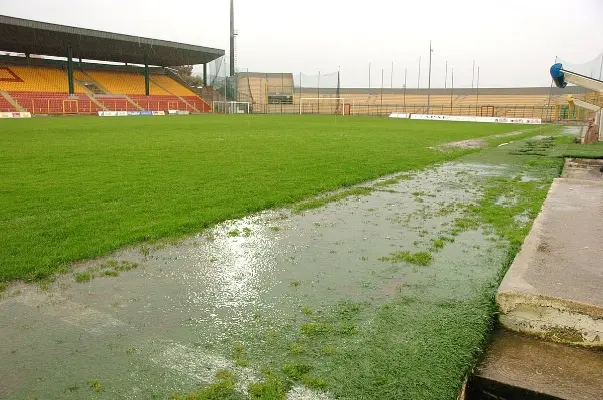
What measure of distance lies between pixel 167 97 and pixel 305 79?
20.6m

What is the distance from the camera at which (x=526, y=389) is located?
7.45ft

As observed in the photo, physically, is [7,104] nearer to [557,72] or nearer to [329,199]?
[329,199]

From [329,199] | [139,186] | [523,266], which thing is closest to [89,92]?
[139,186]

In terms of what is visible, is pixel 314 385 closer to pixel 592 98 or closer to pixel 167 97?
pixel 592 98

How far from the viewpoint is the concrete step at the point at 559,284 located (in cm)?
272

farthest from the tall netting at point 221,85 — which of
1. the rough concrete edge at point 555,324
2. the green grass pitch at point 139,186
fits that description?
the rough concrete edge at point 555,324

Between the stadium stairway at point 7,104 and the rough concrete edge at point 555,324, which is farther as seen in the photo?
the stadium stairway at point 7,104

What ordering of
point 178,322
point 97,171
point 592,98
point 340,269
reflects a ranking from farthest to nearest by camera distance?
point 592,98 < point 97,171 < point 340,269 < point 178,322

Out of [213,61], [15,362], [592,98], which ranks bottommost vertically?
[15,362]

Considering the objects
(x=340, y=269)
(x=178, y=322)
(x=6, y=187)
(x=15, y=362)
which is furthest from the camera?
(x=6, y=187)

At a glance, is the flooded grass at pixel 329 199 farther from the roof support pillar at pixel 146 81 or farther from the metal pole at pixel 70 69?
the roof support pillar at pixel 146 81

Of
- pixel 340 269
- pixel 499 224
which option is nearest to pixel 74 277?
pixel 340 269

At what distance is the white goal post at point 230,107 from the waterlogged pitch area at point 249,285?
50.7 meters

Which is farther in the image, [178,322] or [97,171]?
[97,171]
